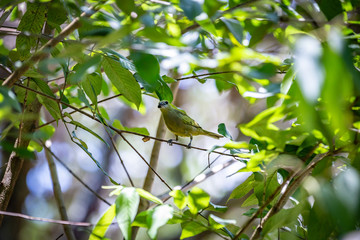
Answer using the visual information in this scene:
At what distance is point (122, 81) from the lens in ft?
4.11

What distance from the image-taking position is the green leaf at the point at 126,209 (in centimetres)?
84

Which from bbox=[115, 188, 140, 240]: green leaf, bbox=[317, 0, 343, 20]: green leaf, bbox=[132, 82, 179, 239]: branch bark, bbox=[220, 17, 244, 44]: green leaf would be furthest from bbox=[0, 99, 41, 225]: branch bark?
bbox=[317, 0, 343, 20]: green leaf

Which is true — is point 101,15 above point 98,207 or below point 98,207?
above

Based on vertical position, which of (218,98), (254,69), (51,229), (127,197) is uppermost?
(254,69)

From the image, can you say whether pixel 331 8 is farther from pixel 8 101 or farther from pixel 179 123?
pixel 179 123

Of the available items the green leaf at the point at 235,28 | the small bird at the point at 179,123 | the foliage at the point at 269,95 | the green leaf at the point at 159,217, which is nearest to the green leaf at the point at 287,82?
the foliage at the point at 269,95

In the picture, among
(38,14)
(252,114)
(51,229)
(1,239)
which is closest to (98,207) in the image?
(51,229)

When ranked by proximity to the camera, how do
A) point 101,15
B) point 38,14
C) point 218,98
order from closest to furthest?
1. point 101,15
2. point 38,14
3. point 218,98

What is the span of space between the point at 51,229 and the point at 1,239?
90 centimetres

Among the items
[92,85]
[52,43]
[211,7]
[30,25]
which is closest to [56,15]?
[30,25]

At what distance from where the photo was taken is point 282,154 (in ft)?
2.96

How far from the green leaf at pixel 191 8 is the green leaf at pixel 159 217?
440 mm

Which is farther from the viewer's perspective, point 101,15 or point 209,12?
point 101,15

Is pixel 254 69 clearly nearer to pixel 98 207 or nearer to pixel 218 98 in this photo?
pixel 98 207
